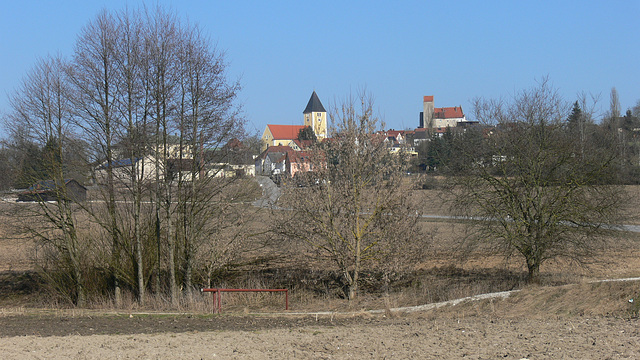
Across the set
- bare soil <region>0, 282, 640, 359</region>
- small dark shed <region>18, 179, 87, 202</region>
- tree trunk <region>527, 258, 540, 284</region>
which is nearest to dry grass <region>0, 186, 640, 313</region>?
tree trunk <region>527, 258, 540, 284</region>

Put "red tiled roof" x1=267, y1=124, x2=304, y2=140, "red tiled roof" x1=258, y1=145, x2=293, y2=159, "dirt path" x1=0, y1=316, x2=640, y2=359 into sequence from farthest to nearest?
"red tiled roof" x1=267, y1=124, x2=304, y2=140 → "red tiled roof" x1=258, y1=145, x2=293, y2=159 → "dirt path" x1=0, y1=316, x2=640, y2=359

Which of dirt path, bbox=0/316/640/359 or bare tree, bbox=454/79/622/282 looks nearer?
dirt path, bbox=0/316/640/359

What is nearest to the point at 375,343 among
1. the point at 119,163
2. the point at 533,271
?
the point at 533,271

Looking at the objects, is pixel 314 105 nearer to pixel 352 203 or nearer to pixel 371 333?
pixel 352 203

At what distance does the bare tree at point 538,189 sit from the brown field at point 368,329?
1.45 meters

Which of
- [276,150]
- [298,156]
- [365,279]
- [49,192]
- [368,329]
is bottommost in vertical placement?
[365,279]

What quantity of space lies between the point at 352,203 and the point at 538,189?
20.5 feet

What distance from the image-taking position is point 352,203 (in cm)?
1647

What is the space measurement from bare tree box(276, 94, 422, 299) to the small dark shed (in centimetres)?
781

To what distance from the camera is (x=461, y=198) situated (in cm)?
1822

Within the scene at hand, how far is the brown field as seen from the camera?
8.33 m

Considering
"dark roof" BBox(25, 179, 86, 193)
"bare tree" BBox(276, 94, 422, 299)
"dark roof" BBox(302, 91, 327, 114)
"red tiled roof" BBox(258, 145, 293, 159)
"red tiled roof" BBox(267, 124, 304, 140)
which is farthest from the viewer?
"red tiled roof" BBox(267, 124, 304, 140)

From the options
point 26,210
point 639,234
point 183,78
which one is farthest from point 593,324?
point 639,234

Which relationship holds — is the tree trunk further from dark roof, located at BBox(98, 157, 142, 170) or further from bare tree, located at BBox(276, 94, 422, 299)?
dark roof, located at BBox(98, 157, 142, 170)
